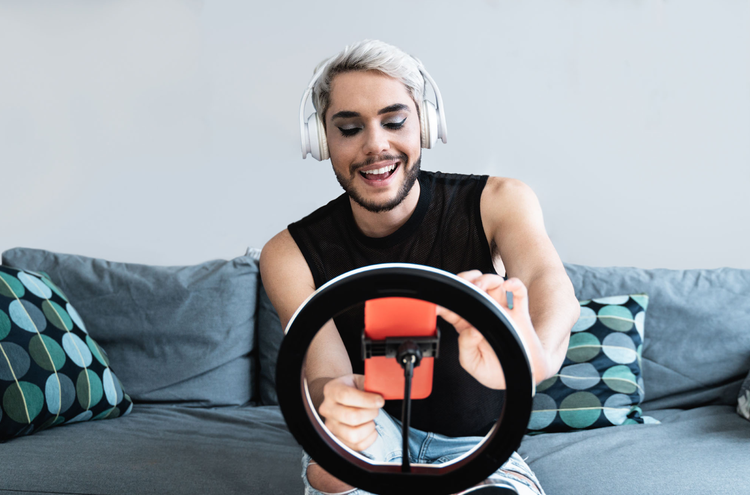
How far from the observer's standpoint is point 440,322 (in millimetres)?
1172

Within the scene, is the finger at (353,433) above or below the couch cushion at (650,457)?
above

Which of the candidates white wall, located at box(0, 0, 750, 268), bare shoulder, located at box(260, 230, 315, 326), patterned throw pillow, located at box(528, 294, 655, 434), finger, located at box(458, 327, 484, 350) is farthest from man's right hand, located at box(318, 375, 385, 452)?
white wall, located at box(0, 0, 750, 268)

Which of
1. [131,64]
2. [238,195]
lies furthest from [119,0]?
[238,195]

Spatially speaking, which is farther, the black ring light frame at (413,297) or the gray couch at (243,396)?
the gray couch at (243,396)

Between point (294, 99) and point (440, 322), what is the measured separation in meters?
1.44

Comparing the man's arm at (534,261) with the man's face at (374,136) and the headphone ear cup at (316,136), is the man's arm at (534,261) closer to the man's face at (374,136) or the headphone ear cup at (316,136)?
the man's face at (374,136)

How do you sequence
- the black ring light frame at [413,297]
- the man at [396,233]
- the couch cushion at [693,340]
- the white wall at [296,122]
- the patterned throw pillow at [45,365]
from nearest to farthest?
the black ring light frame at [413,297]
the man at [396,233]
the patterned throw pillow at [45,365]
the couch cushion at [693,340]
the white wall at [296,122]

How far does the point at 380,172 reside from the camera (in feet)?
3.97

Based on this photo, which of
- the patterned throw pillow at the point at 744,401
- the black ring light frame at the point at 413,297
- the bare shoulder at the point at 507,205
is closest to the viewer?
the black ring light frame at the point at 413,297

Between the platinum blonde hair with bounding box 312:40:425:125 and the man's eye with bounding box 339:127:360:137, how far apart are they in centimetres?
8

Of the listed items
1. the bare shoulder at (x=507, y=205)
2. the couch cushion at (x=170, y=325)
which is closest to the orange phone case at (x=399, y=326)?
the bare shoulder at (x=507, y=205)

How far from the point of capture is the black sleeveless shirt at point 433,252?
1.10m

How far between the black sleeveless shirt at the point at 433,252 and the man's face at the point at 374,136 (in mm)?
86

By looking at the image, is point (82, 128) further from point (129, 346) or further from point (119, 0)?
point (129, 346)
